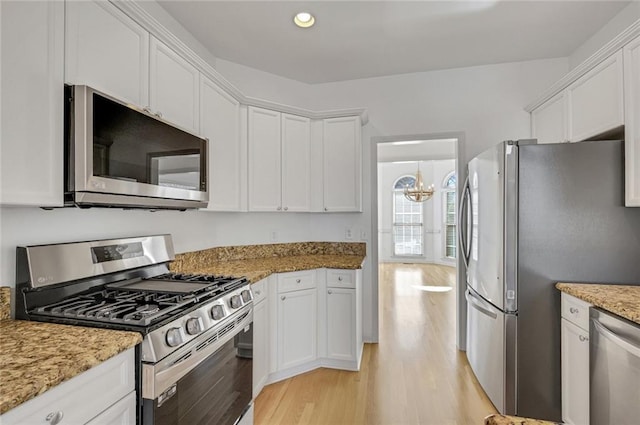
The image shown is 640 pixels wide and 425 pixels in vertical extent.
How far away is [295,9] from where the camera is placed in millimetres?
2254

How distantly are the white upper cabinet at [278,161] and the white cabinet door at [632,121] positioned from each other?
7.68ft

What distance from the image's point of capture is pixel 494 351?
2.18 m

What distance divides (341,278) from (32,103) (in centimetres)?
225

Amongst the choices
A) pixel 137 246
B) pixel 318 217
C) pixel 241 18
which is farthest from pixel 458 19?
pixel 137 246

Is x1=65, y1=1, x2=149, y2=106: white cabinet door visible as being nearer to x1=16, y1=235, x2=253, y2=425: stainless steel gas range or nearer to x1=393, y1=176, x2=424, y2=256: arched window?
x1=16, y1=235, x2=253, y2=425: stainless steel gas range

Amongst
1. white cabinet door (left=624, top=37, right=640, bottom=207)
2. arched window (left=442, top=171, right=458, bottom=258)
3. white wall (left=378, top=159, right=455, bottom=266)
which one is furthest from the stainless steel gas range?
arched window (left=442, top=171, right=458, bottom=258)

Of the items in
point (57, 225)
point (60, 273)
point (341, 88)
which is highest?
point (341, 88)

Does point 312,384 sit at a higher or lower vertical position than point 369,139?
lower

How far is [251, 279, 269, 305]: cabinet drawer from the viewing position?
2225 millimetres

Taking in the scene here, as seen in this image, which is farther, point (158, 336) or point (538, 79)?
point (538, 79)

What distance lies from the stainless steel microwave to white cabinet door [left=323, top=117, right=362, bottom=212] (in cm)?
144

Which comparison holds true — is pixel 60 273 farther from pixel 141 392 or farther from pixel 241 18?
pixel 241 18

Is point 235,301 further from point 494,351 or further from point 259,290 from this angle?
point 494,351

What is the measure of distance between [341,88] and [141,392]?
10.7ft
